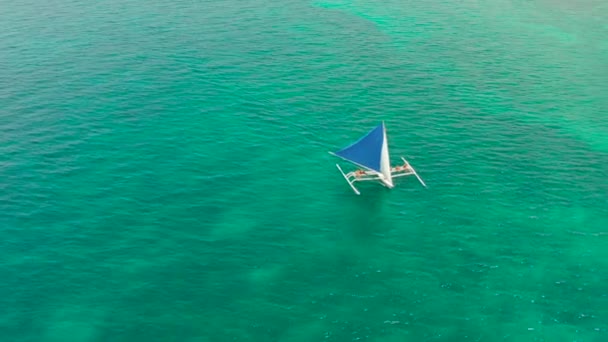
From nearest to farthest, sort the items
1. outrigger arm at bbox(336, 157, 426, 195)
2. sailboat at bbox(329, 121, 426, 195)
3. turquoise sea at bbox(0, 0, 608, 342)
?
turquoise sea at bbox(0, 0, 608, 342), sailboat at bbox(329, 121, 426, 195), outrigger arm at bbox(336, 157, 426, 195)

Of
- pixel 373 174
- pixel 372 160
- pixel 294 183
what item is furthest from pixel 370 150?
pixel 294 183

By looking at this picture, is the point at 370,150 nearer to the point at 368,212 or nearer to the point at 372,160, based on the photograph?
the point at 372,160

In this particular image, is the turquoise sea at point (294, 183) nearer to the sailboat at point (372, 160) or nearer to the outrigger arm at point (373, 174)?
the outrigger arm at point (373, 174)

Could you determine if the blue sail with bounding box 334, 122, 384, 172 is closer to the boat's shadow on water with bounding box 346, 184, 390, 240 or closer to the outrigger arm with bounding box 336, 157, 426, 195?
the outrigger arm with bounding box 336, 157, 426, 195

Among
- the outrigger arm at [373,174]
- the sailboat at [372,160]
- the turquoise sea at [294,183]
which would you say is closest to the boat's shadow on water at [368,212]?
the turquoise sea at [294,183]

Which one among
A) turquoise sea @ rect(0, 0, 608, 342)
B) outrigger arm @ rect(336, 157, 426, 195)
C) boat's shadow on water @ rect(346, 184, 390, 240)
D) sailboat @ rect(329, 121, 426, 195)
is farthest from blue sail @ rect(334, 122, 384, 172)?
turquoise sea @ rect(0, 0, 608, 342)

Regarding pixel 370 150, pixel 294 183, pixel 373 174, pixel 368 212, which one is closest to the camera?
pixel 368 212
